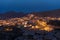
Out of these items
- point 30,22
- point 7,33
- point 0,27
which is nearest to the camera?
point 7,33

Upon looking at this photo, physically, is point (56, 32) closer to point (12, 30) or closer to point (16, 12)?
point (12, 30)

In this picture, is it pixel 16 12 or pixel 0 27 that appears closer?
pixel 0 27

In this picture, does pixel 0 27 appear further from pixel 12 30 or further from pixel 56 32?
pixel 56 32

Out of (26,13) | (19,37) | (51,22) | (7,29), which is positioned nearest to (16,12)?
(26,13)

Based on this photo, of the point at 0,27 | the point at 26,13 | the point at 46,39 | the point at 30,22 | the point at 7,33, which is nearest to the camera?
the point at 46,39

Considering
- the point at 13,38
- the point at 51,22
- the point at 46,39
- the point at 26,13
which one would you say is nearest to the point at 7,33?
the point at 13,38

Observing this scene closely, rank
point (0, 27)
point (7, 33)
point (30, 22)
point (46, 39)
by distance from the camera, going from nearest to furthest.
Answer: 1. point (46, 39)
2. point (7, 33)
3. point (0, 27)
4. point (30, 22)

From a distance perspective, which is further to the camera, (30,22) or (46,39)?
(30,22)

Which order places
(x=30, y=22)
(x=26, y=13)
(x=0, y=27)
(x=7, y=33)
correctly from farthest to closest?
(x=26, y=13) < (x=30, y=22) < (x=0, y=27) < (x=7, y=33)
